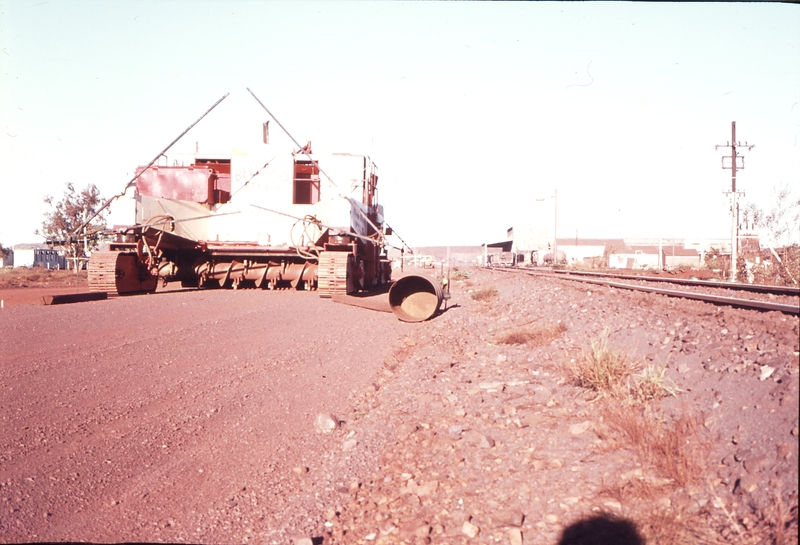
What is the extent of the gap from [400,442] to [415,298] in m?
8.72

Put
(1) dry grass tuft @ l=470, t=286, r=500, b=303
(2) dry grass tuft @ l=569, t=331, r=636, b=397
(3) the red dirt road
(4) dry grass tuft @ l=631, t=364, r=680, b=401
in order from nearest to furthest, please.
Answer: (3) the red dirt road, (4) dry grass tuft @ l=631, t=364, r=680, b=401, (2) dry grass tuft @ l=569, t=331, r=636, b=397, (1) dry grass tuft @ l=470, t=286, r=500, b=303

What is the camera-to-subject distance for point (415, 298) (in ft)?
43.0

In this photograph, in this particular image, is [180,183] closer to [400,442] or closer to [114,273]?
[114,273]

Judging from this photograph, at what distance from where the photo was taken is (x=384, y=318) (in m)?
11.6

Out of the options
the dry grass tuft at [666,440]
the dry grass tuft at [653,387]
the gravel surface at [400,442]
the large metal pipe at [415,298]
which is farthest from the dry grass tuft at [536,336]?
the dry grass tuft at [666,440]

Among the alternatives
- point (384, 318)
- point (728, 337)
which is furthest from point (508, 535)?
point (384, 318)

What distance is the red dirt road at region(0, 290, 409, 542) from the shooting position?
3.31m

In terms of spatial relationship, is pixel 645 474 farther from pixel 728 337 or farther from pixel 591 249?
pixel 591 249

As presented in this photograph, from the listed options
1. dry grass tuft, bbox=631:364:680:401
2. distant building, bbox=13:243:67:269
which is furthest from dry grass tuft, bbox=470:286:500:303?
distant building, bbox=13:243:67:269

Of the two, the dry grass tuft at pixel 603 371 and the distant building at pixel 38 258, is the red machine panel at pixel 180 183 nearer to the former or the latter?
the dry grass tuft at pixel 603 371

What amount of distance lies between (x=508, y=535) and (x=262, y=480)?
1.65 m

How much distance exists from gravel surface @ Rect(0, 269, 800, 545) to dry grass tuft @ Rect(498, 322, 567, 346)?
396 mm

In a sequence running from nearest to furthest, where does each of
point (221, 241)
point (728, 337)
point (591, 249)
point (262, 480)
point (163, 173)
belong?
1. point (262, 480)
2. point (728, 337)
3. point (221, 241)
4. point (163, 173)
5. point (591, 249)

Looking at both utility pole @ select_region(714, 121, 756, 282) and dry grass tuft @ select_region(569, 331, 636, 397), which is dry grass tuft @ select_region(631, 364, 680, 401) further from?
utility pole @ select_region(714, 121, 756, 282)
